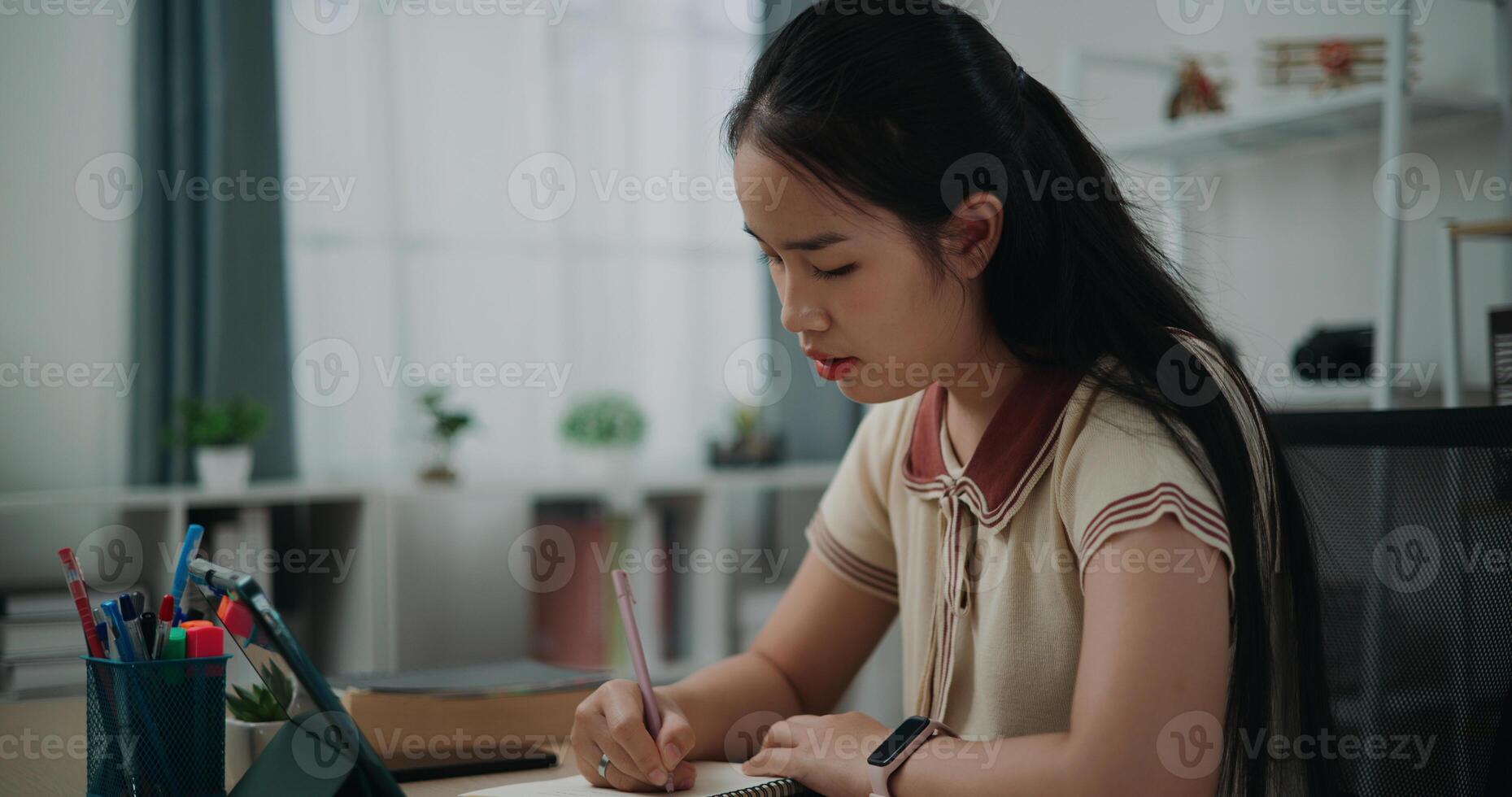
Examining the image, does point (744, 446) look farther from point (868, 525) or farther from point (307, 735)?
point (307, 735)

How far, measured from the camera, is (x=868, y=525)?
44.6 inches

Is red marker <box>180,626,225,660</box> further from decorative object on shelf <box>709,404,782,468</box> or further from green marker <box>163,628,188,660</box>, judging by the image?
decorative object on shelf <box>709,404,782,468</box>

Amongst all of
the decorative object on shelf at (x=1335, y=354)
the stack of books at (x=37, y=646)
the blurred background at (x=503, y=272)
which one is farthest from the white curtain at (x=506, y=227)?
the decorative object on shelf at (x=1335, y=354)

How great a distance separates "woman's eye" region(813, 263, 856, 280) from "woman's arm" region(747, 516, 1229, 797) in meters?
0.26

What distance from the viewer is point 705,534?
277 cm

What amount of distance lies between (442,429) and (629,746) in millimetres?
1851

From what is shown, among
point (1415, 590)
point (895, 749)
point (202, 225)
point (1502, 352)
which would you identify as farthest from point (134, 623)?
point (202, 225)

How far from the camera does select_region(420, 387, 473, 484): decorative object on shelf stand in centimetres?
256

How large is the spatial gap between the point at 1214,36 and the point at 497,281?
1.67 m

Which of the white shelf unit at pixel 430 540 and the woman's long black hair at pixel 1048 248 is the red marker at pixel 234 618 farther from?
the white shelf unit at pixel 430 540

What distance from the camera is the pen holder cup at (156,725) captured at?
2.36ft

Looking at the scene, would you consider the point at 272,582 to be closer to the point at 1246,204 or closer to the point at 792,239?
the point at 792,239

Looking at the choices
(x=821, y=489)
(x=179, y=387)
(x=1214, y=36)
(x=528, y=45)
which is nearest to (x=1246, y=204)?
(x=1214, y=36)

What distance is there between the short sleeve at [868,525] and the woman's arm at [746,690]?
14mm
